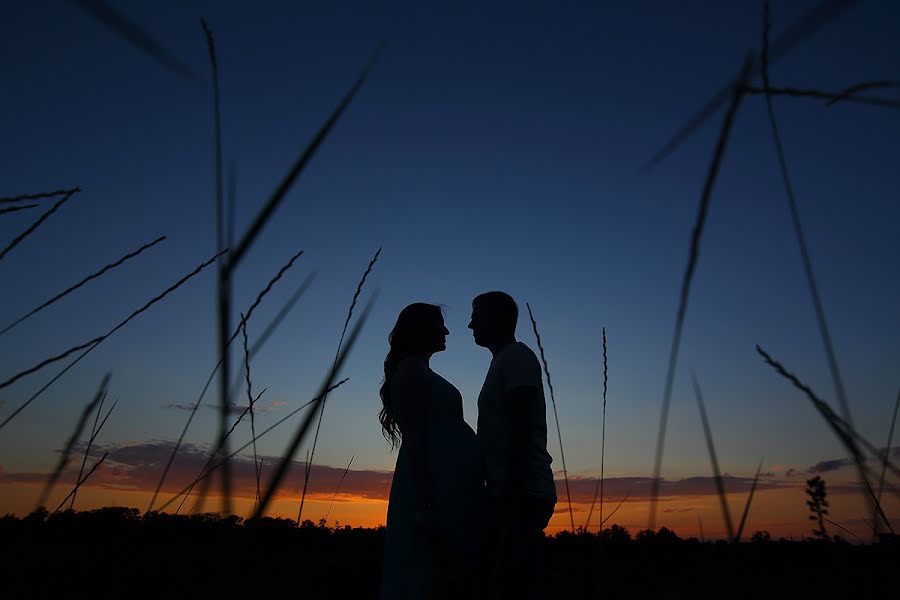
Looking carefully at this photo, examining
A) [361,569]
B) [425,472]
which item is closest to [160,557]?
[425,472]

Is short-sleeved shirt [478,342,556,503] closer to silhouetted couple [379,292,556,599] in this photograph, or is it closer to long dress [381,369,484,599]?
silhouetted couple [379,292,556,599]

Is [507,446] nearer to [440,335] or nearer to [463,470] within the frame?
[463,470]

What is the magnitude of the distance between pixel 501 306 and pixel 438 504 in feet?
3.78

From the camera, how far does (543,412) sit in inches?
116

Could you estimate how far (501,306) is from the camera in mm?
3188

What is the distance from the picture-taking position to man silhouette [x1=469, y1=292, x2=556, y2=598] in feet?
8.18

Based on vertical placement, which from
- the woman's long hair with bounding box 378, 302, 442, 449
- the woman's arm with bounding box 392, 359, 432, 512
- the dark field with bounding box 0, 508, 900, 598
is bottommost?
the dark field with bounding box 0, 508, 900, 598

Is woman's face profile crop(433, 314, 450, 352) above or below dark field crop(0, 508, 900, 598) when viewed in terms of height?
above

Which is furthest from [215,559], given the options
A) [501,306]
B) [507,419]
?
[501,306]

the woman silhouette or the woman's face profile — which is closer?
the woman silhouette

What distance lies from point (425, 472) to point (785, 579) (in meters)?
15.1

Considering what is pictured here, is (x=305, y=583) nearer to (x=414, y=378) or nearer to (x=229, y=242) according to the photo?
(x=414, y=378)

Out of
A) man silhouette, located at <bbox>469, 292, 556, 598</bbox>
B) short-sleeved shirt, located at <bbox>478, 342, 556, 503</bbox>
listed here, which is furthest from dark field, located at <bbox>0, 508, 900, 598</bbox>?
short-sleeved shirt, located at <bbox>478, 342, 556, 503</bbox>

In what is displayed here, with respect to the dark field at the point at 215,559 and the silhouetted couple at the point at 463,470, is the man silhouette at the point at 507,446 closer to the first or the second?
the silhouetted couple at the point at 463,470
